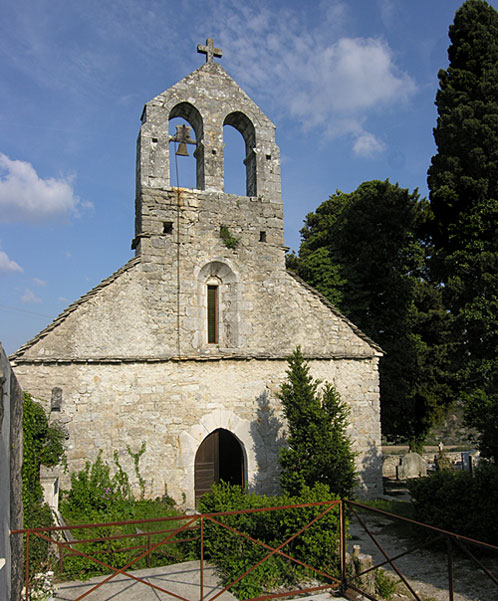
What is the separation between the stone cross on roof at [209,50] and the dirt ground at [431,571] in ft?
41.5

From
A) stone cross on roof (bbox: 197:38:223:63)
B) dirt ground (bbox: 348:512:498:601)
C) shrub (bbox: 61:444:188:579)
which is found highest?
stone cross on roof (bbox: 197:38:223:63)

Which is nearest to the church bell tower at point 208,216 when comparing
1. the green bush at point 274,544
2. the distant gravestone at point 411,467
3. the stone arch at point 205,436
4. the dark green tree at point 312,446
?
the stone arch at point 205,436

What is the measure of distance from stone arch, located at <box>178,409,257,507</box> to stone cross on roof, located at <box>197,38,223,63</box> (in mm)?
9544

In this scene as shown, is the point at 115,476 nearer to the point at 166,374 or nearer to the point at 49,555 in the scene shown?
the point at 166,374

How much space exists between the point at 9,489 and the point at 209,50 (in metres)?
12.5

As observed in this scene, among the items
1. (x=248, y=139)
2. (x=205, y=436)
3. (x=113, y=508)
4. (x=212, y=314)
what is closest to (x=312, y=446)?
(x=205, y=436)

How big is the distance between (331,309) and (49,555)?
8.73 meters

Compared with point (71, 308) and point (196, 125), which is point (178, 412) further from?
point (196, 125)

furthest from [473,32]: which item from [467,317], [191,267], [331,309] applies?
[191,267]

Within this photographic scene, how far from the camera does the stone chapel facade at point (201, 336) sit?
1153cm

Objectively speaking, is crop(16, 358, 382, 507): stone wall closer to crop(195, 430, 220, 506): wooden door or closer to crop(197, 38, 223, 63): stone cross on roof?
crop(195, 430, 220, 506): wooden door

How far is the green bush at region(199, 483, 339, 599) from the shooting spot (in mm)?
7816

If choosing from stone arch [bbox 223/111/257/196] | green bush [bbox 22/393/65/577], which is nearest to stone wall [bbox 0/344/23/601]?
green bush [bbox 22/393/65/577]

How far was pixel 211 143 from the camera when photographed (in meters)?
13.5
